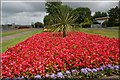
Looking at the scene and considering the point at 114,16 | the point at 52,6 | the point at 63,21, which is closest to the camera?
the point at 63,21

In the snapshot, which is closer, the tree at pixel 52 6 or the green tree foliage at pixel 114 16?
the tree at pixel 52 6

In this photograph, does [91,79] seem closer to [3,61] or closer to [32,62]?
[32,62]

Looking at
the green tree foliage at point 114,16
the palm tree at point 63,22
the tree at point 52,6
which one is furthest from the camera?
the green tree foliage at point 114,16

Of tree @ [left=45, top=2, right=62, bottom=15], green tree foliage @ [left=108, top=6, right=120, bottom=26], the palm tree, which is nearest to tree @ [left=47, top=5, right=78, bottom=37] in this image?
the palm tree

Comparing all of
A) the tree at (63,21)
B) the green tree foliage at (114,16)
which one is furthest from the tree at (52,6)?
the green tree foliage at (114,16)

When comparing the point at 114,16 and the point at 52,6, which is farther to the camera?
the point at 114,16

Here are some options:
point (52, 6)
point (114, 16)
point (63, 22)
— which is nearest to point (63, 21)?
point (63, 22)

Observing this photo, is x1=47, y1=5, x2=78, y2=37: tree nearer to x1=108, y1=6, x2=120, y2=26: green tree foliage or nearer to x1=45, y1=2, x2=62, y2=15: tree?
x1=45, y1=2, x2=62, y2=15: tree

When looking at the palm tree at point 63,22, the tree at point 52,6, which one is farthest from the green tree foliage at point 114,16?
the palm tree at point 63,22

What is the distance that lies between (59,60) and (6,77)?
1.74 m

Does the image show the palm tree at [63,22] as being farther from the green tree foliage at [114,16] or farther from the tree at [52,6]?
the green tree foliage at [114,16]

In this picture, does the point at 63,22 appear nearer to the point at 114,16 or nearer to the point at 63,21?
the point at 63,21

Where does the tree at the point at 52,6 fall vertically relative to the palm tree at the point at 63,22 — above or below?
above

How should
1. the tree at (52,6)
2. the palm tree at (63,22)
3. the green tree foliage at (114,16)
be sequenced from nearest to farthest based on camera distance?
the palm tree at (63,22), the tree at (52,6), the green tree foliage at (114,16)
